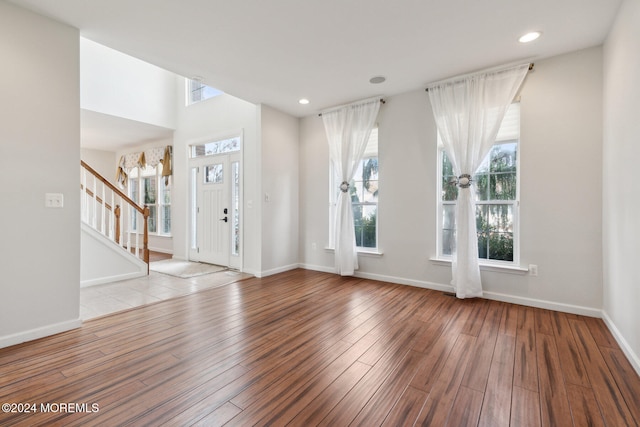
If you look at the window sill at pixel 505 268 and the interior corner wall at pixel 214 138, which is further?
the interior corner wall at pixel 214 138

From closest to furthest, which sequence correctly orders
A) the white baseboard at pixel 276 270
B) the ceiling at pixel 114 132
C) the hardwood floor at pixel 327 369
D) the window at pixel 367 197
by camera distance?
1. the hardwood floor at pixel 327 369
2. the window at pixel 367 197
3. the white baseboard at pixel 276 270
4. the ceiling at pixel 114 132

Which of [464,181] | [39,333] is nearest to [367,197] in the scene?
[464,181]

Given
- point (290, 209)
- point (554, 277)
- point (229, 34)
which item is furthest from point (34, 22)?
point (554, 277)

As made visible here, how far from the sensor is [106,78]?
4934mm

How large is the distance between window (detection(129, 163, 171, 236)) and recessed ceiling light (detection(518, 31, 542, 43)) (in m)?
6.50

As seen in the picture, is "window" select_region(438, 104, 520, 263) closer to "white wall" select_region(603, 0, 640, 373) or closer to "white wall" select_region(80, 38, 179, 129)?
"white wall" select_region(603, 0, 640, 373)

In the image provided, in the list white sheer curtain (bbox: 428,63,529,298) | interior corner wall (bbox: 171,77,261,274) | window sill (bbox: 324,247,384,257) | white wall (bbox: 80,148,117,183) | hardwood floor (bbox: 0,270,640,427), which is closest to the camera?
hardwood floor (bbox: 0,270,640,427)

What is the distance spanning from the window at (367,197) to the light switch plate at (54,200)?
3.40m

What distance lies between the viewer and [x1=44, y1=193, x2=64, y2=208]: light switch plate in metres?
2.44

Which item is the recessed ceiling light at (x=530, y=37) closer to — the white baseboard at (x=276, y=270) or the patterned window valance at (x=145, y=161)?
the white baseboard at (x=276, y=270)

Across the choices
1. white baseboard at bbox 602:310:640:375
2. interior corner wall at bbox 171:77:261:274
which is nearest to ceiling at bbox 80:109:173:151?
interior corner wall at bbox 171:77:261:274

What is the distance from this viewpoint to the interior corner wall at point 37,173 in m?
2.24

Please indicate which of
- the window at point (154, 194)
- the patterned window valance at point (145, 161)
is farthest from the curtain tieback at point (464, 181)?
the window at point (154, 194)

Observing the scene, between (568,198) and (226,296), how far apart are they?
403cm
